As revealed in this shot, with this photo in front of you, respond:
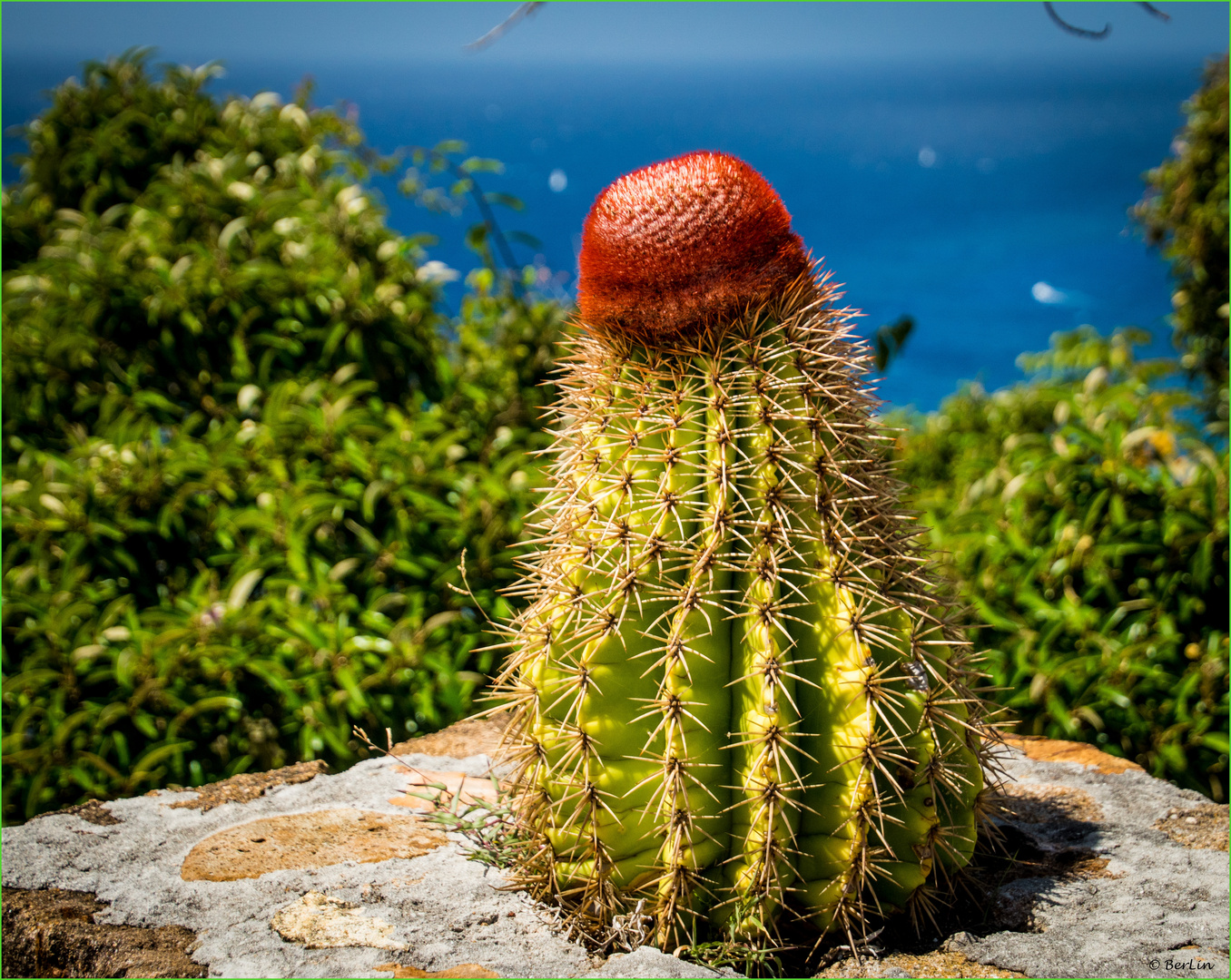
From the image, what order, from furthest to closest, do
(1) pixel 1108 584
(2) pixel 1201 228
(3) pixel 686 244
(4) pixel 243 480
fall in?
(2) pixel 1201 228 < (4) pixel 243 480 < (1) pixel 1108 584 < (3) pixel 686 244

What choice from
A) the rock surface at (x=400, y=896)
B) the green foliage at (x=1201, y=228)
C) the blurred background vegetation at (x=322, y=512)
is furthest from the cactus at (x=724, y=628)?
the green foliage at (x=1201, y=228)

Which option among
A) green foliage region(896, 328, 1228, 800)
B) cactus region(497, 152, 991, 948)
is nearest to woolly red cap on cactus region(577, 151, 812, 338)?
cactus region(497, 152, 991, 948)

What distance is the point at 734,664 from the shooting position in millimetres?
1771

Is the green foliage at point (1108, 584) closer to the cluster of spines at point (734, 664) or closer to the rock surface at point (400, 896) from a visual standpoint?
the rock surface at point (400, 896)

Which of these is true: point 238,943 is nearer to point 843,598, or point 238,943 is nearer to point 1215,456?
point 843,598

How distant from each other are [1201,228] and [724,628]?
23.7 ft

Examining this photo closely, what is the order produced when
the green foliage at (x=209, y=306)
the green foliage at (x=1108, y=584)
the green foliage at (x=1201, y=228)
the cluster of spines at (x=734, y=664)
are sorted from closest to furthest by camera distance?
1. the cluster of spines at (x=734, y=664)
2. the green foliage at (x=1108, y=584)
3. the green foliage at (x=209, y=306)
4. the green foliage at (x=1201, y=228)

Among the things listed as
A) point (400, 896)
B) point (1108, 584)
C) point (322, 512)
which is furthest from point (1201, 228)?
point (400, 896)

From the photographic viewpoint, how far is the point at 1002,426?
5809mm

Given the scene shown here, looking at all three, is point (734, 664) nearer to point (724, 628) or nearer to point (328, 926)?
point (724, 628)

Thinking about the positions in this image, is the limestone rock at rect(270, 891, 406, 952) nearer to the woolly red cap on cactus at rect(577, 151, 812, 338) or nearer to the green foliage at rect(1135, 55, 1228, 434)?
the woolly red cap on cactus at rect(577, 151, 812, 338)

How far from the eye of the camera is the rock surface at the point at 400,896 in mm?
1750

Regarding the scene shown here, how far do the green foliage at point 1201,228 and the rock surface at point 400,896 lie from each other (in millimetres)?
5983

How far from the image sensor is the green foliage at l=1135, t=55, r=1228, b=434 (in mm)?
7238
